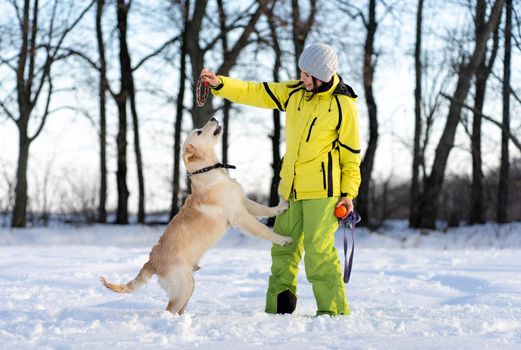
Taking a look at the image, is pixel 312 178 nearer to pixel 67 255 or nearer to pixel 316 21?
pixel 67 255

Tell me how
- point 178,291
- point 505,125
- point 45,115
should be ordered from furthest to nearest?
1. point 505,125
2. point 45,115
3. point 178,291

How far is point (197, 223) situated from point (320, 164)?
35.0 inches

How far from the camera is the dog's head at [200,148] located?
4.26 metres

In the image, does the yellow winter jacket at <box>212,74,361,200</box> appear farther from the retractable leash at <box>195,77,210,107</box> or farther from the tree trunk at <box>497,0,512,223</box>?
the tree trunk at <box>497,0,512,223</box>

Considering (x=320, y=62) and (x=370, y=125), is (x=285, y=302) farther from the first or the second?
(x=370, y=125)

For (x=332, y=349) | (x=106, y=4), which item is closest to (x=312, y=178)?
(x=332, y=349)

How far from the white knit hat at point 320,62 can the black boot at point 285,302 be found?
57.0 inches

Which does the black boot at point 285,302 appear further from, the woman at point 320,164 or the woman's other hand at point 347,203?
the woman's other hand at point 347,203

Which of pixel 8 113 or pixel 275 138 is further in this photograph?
pixel 275 138

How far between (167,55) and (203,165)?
13393 mm

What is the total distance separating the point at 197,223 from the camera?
4.15 m

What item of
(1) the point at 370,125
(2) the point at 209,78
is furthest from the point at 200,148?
(1) the point at 370,125

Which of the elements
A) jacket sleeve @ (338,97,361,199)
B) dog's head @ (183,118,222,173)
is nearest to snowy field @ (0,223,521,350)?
jacket sleeve @ (338,97,361,199)

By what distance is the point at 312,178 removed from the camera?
4.18 metres
